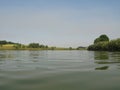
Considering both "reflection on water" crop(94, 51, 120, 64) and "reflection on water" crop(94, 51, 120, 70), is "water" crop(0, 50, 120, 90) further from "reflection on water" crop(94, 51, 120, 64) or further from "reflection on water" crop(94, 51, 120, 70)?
"reflection on water" crop(94, 51, 120, 64)

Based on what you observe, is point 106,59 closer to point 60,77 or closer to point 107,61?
point 107,61

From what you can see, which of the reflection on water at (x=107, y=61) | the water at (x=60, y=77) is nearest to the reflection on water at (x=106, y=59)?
the reflection on water at (x=107, y=61)

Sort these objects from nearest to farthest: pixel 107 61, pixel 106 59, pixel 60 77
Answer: pixel 60 77, pixel 107 61, pixel 106 59

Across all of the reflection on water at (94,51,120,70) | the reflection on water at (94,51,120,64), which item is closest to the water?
the reflection on water at (94,51,120,70)

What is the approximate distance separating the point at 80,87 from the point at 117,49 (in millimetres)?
67967

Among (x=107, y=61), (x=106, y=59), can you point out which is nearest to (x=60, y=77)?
(x=107, y=61)

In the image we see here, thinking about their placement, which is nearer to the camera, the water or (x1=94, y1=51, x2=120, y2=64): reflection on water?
the water

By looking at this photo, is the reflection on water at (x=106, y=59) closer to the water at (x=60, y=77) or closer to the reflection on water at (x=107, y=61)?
the reflection on water at (x=107, y=61)

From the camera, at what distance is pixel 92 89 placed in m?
6.96

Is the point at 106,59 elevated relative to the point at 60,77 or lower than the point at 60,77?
elevated

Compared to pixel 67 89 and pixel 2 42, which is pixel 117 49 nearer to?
pixel 67 89

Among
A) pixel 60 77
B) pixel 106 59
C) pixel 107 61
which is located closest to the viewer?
pixel 60 77

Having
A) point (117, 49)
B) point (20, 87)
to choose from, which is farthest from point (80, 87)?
point (117, 49)

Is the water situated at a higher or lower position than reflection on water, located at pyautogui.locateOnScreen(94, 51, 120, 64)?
lower
